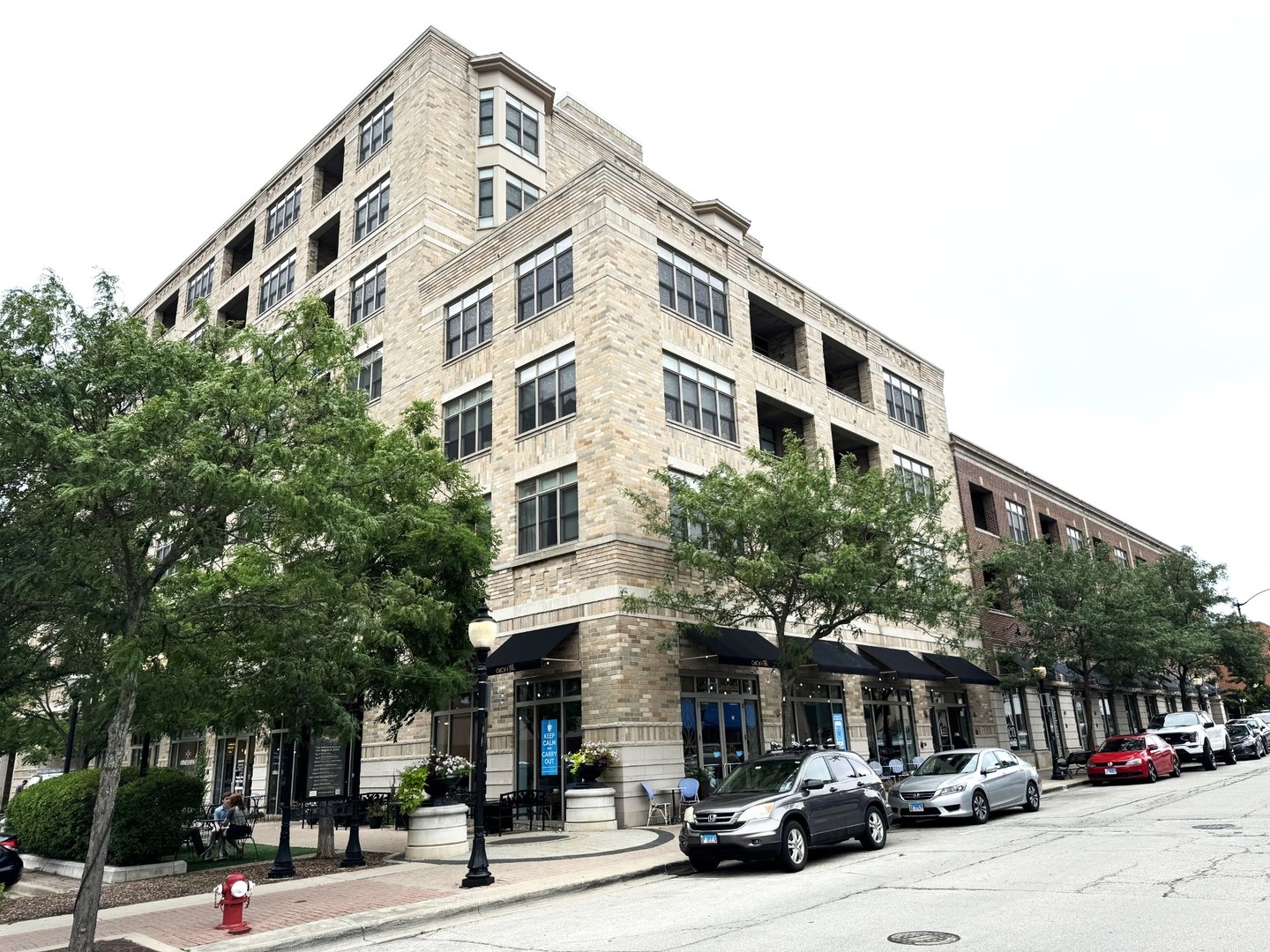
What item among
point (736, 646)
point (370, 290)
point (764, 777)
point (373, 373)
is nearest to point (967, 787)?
point (736, 646)

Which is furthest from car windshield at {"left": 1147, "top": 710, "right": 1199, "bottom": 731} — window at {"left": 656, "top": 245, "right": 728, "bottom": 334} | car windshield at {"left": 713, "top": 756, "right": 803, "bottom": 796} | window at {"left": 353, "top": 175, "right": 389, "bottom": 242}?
window at {"left": 353, "top": 175, "right": 389, "bottom": 242}

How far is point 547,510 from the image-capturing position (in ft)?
79.3

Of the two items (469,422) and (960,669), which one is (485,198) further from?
(960,669)

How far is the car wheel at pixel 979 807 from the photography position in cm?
1838

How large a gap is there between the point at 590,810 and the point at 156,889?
8.41 metres

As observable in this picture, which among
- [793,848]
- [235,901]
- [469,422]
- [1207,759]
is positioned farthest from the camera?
[1207,759]

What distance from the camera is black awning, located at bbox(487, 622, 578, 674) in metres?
21.3

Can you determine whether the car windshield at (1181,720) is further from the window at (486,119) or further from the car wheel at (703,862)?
the window at (486,119)

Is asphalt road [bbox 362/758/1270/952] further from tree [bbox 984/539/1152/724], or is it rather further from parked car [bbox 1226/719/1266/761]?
parked car [bbox 1226/719/1266/761]

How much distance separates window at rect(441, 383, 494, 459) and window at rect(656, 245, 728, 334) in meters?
5.86

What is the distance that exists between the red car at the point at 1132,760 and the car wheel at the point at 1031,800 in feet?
27.3

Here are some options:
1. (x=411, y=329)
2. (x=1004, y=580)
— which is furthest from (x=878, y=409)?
(x=411, y=329)

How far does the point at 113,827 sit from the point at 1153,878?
15.7 meters

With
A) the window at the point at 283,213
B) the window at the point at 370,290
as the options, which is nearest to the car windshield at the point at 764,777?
the window at the point at 370,290
